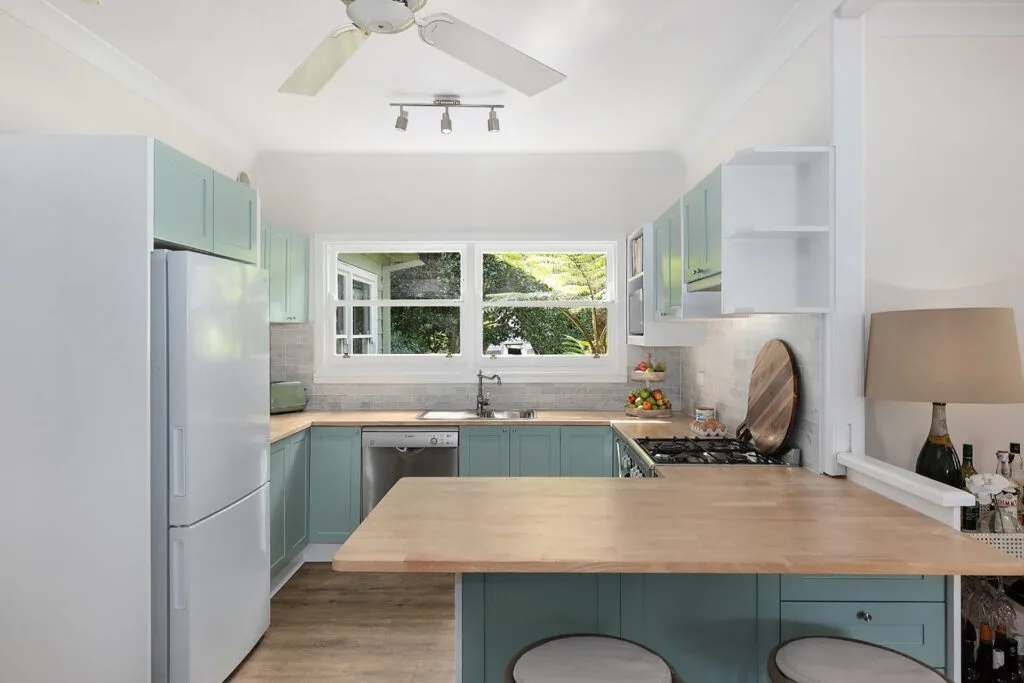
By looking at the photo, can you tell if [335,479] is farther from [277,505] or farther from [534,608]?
[534,608]

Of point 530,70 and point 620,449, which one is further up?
point 530,70

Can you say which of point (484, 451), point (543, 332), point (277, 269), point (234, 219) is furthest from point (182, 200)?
point (543, 332)

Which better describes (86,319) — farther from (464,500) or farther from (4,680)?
(464,500)

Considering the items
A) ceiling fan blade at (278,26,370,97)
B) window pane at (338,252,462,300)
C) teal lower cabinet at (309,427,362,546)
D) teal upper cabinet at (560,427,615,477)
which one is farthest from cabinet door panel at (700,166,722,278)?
teal lower cabinet at (309,427,362,546)

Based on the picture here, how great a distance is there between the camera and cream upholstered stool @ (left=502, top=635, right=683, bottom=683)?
1340 mm

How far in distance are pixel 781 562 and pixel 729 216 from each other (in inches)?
57.0

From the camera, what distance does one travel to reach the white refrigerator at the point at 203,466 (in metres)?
2.22

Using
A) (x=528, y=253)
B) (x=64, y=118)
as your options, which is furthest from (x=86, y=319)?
(x=528, y=253)

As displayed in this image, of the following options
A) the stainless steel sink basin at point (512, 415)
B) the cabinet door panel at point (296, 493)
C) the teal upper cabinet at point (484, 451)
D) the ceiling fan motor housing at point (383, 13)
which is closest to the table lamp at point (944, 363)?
the ceiling fan motor housing at point (383, 13)

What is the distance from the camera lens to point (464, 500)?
1.96m

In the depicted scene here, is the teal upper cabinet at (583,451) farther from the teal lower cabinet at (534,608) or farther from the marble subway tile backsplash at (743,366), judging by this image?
the teal lower cabinet at (534,608)

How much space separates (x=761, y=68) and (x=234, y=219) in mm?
2625

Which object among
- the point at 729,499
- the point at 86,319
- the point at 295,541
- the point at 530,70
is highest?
the point at 530,70

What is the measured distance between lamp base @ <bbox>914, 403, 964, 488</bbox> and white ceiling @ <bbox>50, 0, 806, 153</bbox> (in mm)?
1698
